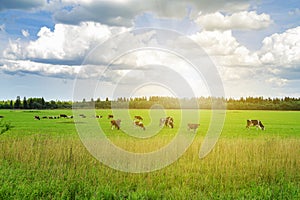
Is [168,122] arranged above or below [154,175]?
above

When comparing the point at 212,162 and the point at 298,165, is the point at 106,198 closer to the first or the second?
the point at 212,162

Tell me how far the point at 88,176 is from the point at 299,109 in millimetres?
103406

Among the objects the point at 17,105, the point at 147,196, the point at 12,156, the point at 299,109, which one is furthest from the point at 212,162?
the point at 17,105

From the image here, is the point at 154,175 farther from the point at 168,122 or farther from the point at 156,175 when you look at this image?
the point at 168,122

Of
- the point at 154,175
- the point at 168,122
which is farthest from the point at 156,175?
the point at 168,122

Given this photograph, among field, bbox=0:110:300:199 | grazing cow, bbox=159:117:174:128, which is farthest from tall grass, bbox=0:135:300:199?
grazing cow, bbox=159:117:174:128

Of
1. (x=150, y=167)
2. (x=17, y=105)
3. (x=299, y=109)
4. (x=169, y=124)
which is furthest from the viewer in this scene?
(x=17, y=105)

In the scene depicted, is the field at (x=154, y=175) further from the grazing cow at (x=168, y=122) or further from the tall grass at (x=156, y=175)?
the grazing cow at (x=168, y=122)

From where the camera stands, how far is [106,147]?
47.2 ft

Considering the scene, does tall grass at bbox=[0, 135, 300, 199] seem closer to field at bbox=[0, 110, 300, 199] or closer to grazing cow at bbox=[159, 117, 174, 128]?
field at bbox=[0, 110, 300, 199]

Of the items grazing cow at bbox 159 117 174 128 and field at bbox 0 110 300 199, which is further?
grazing cow at bbox 159 117 174 128

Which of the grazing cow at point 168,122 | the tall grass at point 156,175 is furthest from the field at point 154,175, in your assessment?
the grazing cow at point 168,122

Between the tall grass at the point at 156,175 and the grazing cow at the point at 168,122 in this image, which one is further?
the grazing cow at the point at 168,122

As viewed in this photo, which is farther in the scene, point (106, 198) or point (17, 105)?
point (17, 105)
